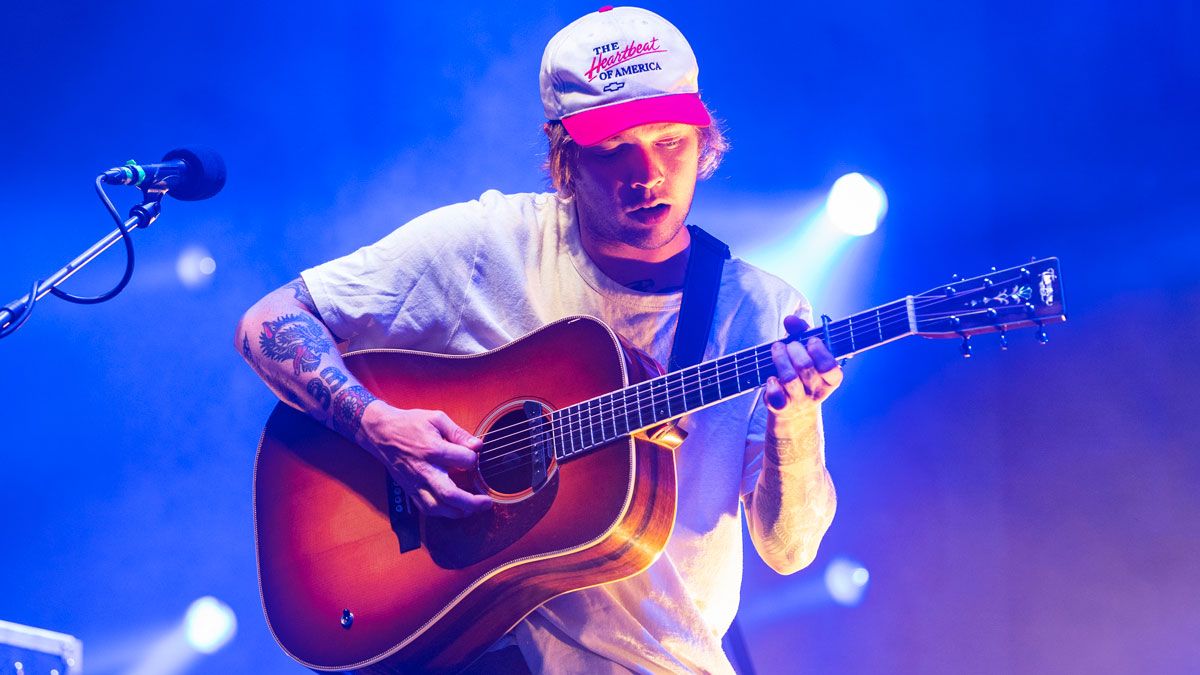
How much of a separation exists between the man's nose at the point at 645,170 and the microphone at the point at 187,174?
1.17 metres

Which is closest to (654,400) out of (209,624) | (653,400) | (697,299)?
(653,400)

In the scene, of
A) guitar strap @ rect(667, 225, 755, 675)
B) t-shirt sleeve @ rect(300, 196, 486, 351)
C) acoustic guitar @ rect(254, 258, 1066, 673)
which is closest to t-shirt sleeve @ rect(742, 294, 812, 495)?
guitar strap @ rect(667, 225, 755, 675)

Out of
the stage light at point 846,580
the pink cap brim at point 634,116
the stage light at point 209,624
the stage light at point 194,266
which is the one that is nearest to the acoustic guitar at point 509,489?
the pink cap brim at point 634,116

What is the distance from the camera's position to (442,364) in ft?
8.97

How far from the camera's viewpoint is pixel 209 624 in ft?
15.2

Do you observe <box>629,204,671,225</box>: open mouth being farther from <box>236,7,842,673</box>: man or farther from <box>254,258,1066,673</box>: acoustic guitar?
<box>254,258,1066,673</box>: acoustic guitar

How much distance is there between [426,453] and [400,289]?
1.94ft

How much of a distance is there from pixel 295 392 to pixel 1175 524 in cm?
298

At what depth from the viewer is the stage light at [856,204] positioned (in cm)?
411

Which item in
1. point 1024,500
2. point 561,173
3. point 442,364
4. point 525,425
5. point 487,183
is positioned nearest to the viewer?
point 525,425

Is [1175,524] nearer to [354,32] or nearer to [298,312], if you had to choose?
[298,312]

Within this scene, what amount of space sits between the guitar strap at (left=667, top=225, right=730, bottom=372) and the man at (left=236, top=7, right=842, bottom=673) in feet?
0.19

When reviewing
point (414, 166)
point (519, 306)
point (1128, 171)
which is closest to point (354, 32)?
point (414, 166)

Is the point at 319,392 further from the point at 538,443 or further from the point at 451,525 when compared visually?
the point at 538,443
